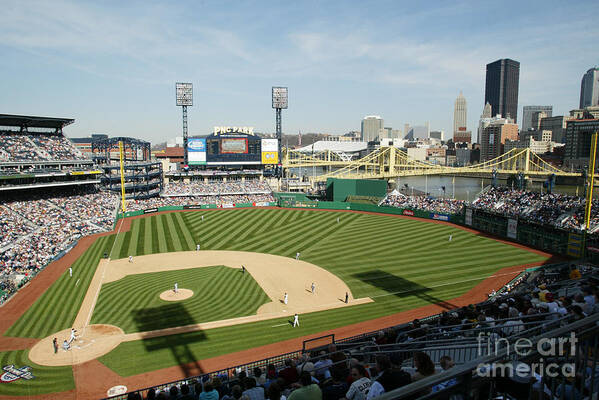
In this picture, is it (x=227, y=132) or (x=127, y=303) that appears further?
(x=227, y=132)

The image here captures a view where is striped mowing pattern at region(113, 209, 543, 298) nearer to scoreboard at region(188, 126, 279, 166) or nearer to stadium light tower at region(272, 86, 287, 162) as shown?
scoreboard at region(188, 126, 279, 166)

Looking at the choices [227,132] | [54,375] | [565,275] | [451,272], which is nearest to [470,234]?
[451,272]

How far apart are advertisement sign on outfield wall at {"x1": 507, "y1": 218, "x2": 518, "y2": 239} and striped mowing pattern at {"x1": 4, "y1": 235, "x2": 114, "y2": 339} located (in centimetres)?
3523

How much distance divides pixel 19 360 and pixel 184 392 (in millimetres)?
12382

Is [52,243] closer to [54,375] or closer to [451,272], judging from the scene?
[54,375]

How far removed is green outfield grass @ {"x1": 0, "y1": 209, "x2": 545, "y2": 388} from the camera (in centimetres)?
1834

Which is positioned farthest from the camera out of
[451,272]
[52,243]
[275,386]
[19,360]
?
[52,243]

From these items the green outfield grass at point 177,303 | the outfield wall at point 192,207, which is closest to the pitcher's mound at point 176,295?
the green outfield grass at point 177,303

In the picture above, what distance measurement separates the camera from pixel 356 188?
61.0 m

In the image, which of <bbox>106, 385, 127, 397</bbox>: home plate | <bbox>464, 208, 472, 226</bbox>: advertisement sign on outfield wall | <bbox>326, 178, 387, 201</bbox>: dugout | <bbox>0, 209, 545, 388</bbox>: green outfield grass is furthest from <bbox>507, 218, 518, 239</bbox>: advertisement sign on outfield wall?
<bbox>106, 385, 127, 397</bbox>: home plate

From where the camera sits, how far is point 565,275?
19.0m

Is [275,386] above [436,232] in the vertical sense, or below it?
above

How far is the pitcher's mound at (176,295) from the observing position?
23484 millimetres

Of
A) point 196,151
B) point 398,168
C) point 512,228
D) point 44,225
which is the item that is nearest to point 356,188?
point 512,228
